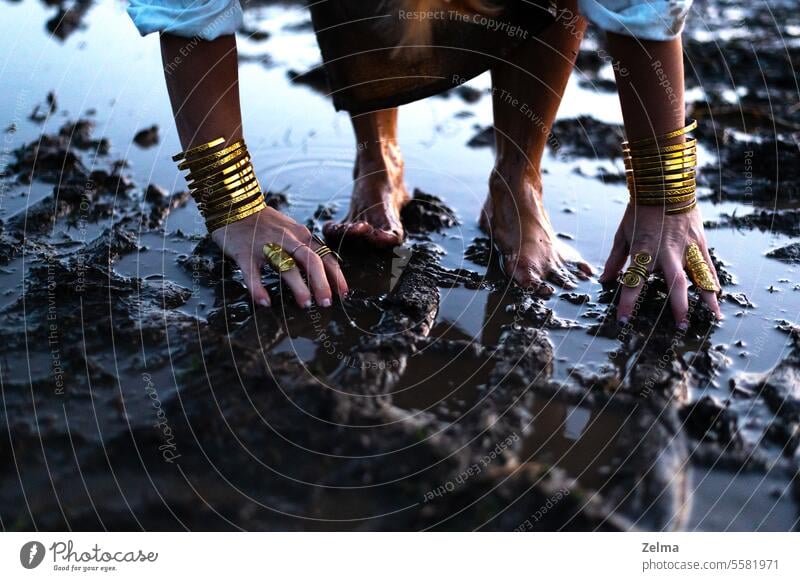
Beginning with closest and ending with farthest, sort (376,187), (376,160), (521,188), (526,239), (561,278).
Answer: (561,278) → (526,239) → (521,188) → (376,187) → (376,160)

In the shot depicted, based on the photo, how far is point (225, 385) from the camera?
5.80 feet

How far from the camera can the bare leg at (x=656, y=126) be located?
6.45 feet

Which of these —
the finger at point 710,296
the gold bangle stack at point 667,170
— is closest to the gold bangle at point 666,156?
the gold bangle stack at point 667,170

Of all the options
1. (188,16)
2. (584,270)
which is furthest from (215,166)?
(584,270)

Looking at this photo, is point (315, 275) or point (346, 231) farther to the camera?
point (346, 231)

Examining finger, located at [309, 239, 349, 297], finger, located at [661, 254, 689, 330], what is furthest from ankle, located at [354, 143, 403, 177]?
finger, located at [661, 254, 689, 330]

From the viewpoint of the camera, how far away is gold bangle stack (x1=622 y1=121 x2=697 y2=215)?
2057mm

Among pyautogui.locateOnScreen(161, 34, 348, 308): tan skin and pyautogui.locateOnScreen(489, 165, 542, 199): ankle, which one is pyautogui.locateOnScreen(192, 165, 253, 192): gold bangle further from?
pyautogui.locateOnScreen(489, 165, 542, 199): ankle

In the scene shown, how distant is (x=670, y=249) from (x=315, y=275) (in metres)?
0.93

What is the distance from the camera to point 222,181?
208 cm

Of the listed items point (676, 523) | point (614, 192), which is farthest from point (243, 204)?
point (614, 192)

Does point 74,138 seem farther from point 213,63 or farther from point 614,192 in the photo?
point 614,192

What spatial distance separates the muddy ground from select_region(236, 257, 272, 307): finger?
0.19 feet

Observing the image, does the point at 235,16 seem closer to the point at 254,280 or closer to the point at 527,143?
the point at 254,280
